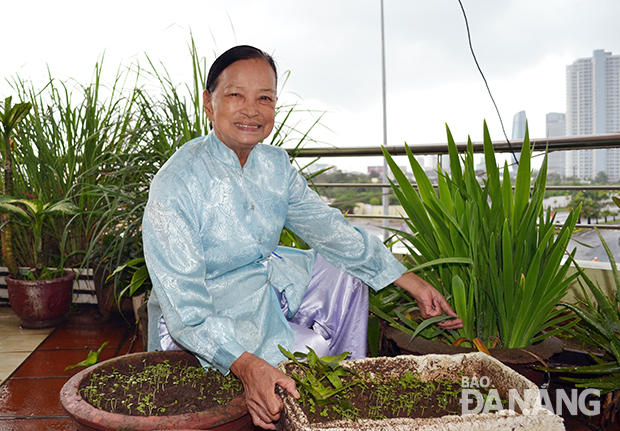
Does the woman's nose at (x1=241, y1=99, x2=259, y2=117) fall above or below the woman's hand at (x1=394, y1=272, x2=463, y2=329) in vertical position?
above

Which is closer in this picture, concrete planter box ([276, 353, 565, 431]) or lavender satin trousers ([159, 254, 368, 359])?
concrete planter box ([276, 353, 565, 431])


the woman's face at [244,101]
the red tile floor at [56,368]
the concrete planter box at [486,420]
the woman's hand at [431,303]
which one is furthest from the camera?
the red tile floor at [56,368]

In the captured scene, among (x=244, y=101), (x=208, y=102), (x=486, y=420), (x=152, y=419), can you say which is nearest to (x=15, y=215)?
(x=208, y=102)

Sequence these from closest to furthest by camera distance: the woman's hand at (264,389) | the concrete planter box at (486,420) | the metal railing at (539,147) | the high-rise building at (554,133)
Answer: the concrete planter box at (486,420) < the woman's hand at (264,389) < the high-rise building at (554,133) < the metal railing at (539,147)

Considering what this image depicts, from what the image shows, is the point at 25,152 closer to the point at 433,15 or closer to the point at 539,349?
the point at 539,349

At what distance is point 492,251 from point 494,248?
0.01 meters

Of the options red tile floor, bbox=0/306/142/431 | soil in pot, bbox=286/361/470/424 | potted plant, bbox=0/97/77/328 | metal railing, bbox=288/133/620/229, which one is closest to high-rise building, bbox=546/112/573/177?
metal railing, bbox=288/133/620/229

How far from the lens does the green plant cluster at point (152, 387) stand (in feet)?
3.37

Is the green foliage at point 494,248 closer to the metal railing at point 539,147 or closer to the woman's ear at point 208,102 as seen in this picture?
the metal railing at point 539,147

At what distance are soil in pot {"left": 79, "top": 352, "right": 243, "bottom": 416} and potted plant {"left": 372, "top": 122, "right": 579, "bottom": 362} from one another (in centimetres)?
54

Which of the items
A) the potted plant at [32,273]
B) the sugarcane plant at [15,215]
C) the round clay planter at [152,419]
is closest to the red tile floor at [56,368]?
the potted plant at [32,273]

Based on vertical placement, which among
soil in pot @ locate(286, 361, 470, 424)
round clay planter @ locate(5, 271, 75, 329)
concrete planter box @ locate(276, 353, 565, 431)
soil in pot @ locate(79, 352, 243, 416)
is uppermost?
concrete planter box @ locate(276, 353, 565, 431)

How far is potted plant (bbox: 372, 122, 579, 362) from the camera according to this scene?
124 cm

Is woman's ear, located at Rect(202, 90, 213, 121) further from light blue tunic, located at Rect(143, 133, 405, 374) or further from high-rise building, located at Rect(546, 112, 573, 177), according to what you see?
high-rise building, located at Rect(546, 112, 573, 177)
